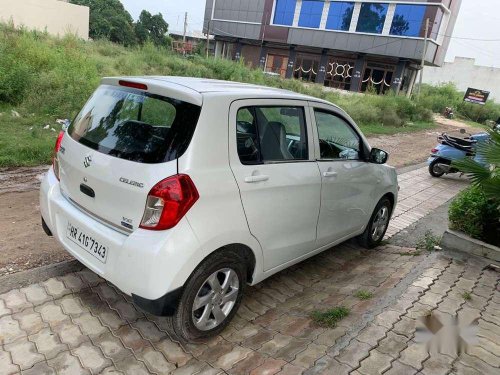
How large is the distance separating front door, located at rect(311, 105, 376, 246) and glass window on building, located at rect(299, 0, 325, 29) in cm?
4323

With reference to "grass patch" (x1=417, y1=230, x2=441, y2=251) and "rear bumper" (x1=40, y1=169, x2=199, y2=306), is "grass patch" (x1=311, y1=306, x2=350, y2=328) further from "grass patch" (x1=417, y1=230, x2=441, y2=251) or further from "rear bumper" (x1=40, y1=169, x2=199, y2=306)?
"grass patch" (x1=417, y1=230, x2=441, y2=251)

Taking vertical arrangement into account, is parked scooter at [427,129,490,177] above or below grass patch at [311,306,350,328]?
above

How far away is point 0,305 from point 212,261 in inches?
66.1

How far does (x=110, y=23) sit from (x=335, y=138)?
5776 centimetres

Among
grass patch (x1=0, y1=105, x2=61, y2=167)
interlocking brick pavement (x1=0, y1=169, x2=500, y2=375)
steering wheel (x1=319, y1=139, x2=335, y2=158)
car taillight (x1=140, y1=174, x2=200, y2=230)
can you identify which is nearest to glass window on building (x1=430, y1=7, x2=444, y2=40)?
grass patch (x1=0, y1=105, x2=61, y2=167)

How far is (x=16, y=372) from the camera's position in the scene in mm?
2371

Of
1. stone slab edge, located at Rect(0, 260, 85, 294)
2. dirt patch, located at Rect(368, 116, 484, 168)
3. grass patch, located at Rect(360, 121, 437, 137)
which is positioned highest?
stone slab edge, located at Rect(0, 260, 85, 294)

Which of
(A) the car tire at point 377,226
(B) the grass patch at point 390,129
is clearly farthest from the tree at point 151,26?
(A) the car tire at point 377,226

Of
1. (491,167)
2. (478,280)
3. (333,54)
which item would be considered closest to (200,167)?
(478,280)

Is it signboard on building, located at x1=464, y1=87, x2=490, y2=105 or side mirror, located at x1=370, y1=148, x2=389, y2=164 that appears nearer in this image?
side mirror, located at x1=370, y1=148, x2=389, y2=164

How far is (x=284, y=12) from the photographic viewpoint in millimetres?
45500

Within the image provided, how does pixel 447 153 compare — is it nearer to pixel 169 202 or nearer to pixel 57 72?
pixel 169 202

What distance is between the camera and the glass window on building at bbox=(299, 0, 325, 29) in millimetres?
42906

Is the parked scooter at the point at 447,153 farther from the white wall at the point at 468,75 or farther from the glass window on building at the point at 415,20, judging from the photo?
the white wall at the point at 468,75
